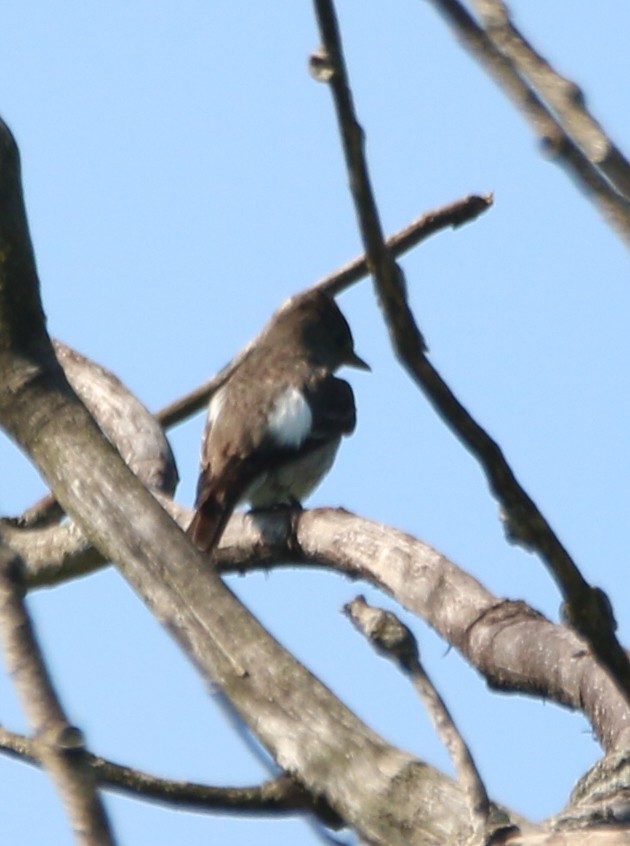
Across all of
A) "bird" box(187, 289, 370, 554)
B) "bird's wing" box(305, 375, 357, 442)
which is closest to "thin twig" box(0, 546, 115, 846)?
"bird" box(187, 289, 370, 554)

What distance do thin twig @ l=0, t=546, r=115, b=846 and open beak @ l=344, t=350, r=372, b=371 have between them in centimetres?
837

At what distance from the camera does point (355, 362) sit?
1047cm

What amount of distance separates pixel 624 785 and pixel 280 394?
6.01m

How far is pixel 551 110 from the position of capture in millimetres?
2193

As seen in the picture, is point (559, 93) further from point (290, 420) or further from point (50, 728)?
point (290, 420)

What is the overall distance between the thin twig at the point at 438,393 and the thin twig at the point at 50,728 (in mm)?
931

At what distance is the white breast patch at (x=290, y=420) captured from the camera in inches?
337

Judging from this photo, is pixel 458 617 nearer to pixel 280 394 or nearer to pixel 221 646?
pixel 221 646

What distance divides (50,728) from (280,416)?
6.76 m

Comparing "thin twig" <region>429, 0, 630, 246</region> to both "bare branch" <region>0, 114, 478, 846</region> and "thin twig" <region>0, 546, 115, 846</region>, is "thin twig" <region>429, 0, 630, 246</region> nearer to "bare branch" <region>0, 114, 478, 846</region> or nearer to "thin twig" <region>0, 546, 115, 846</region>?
"thin twig" <region>0, 546, 115, 846</region>

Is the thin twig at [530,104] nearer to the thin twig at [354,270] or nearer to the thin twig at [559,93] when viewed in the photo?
the thin twig at [559,93]

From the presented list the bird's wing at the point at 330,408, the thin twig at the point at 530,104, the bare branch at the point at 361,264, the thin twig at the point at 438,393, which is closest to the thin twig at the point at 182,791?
the thin twig at the point at 438,393

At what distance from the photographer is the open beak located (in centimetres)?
1043

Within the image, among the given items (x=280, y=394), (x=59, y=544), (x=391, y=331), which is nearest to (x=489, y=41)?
(x=391, y=331)
